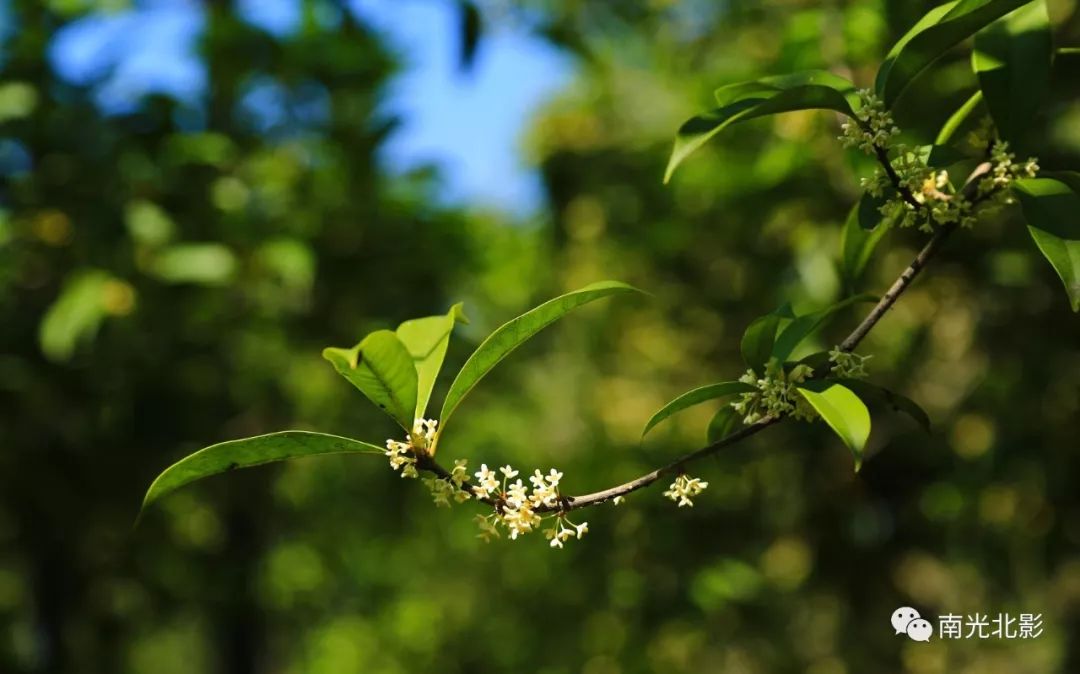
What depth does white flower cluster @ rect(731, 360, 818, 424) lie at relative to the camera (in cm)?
96

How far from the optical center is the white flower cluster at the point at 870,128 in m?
0.96

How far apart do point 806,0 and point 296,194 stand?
165 cm

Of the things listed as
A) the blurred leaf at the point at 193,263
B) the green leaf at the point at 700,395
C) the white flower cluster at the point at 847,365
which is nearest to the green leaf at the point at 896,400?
the white flower cluster at the point at 847,365

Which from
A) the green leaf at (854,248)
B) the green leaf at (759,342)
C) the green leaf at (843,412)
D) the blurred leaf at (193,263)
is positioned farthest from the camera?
the blurred leaf at (193,263)

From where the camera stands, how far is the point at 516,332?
37.0 inches

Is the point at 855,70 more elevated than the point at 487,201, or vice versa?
the point at 487,201

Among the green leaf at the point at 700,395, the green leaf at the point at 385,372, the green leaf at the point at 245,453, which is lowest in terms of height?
the green leaf at the point at 245,453

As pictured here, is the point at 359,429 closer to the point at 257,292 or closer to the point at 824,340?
the point at 257,292

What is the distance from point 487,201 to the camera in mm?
8031

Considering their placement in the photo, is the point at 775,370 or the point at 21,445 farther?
the point at 21,445

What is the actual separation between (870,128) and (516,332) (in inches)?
15.3

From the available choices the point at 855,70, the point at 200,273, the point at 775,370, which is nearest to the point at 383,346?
the point at 775,370

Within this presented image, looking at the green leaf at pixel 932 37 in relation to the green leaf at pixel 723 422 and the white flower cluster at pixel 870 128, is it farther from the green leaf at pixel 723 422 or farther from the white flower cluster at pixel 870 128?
the green leaf at pixel 723 422

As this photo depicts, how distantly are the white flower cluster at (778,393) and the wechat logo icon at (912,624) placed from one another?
0.93m
